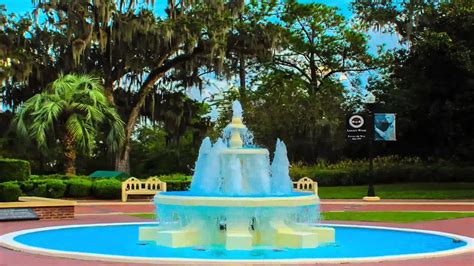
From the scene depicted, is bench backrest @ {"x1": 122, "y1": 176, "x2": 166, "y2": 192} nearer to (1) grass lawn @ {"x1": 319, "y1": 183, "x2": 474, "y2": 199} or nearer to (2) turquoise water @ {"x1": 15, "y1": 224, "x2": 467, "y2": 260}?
(1) grass lawn @ {"x1": 319, "y1": 183, "x2": 474, "y2": 199}

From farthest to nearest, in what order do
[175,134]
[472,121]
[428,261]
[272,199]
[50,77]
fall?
[175,134], [50,77], [472,121], [272,199], [428,261]

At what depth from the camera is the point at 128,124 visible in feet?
132

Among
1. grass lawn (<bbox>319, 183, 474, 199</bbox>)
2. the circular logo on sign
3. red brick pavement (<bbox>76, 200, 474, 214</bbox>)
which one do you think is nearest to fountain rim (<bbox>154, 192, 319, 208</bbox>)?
red brick pavement (<bbox>76, 200, 474, 214</bbox>)

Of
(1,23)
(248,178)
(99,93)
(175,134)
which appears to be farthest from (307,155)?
(248,178)

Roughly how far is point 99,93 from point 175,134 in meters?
11.1

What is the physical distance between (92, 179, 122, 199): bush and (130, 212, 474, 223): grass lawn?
8488 mm

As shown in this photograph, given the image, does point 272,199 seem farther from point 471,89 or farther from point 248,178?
point 471,89

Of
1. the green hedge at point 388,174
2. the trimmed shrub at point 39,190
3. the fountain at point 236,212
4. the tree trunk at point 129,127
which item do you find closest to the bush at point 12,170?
the trimmed shrub at point 39,190

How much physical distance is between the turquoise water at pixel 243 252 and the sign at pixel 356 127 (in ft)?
54.7

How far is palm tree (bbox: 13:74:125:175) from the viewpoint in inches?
1214

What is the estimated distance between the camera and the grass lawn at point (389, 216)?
62.2 feet

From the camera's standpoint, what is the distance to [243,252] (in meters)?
11.3

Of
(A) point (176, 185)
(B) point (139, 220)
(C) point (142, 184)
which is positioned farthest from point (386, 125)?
(B) point (139, 220)

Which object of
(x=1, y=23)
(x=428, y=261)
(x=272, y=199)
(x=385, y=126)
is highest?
(x=1, y=23)
